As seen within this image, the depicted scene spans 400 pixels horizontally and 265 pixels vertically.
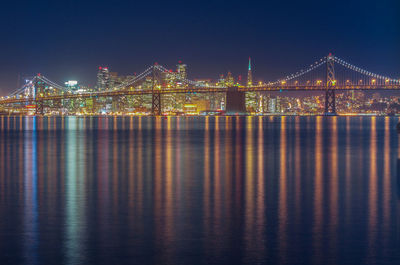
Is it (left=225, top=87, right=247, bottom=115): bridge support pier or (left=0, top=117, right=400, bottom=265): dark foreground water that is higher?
(left=225, top=87, right=247, bottom=115): bridge support pier

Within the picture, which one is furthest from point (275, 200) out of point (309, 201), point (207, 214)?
point (207, 214)

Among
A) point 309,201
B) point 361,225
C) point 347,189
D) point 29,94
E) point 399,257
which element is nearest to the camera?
point 399,257

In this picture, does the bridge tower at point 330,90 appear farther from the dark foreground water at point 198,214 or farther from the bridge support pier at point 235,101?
the dark foreground water at point 198,214

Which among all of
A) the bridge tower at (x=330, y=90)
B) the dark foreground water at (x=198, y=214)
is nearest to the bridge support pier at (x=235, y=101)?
the bridge tower at (x=330, y=90)

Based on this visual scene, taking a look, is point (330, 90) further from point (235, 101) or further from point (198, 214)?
point (198, 214)

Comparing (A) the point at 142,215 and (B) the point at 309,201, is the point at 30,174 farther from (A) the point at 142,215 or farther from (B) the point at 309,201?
(B) the point at 309,201

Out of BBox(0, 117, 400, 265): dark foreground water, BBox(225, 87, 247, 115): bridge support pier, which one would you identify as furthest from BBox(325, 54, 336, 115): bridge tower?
BBox(0, 117, 400, 265): dark foreground water

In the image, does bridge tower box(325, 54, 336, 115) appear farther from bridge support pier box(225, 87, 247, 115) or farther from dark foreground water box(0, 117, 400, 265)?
dark foreground water box(0, 117, 400, 265)

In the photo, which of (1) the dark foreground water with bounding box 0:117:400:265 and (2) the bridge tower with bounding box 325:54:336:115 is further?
(2) the bridge tower with bounding box 325:54:336:115
